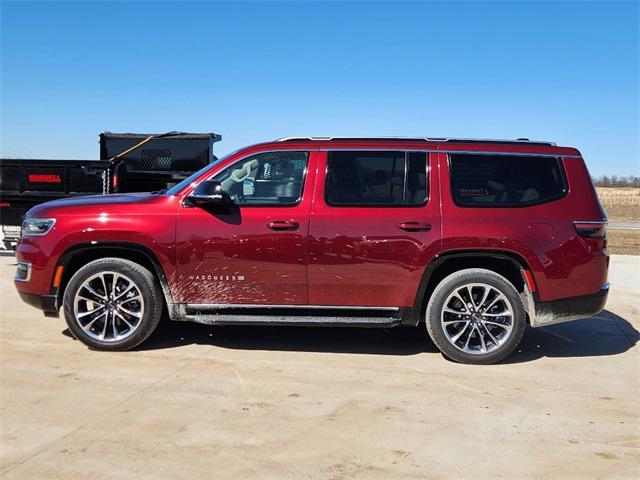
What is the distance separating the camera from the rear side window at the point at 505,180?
5250 mm

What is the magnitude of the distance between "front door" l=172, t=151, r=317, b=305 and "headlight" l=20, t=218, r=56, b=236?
4.04 feet

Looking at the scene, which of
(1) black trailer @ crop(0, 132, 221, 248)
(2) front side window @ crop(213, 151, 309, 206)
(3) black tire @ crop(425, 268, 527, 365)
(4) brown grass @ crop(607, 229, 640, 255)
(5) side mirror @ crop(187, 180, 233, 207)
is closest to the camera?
(5) side mirror @ crop(187, 180, 233, 207)

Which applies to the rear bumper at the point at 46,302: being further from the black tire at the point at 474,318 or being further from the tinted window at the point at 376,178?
the black tire at the point at 474,318

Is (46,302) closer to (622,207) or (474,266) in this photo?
(474,266)

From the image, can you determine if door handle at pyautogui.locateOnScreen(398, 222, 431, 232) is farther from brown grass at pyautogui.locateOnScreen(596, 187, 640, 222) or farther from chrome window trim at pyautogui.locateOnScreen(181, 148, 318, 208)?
brown grass at pyautogui.locateOnScreen(596, 187, 640, 222)

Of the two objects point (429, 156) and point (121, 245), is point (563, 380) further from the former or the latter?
point (121, 245)

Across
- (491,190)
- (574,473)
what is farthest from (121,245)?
(574,473)

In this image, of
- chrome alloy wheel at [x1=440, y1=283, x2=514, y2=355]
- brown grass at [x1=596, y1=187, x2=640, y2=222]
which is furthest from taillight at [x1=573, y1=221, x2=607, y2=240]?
brown grass at [x1=596, y1=187, x2=640, y2=222]

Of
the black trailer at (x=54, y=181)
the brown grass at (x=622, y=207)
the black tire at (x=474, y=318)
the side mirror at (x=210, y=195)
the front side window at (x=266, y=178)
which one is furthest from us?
the brown grass at (x=622, y=207)

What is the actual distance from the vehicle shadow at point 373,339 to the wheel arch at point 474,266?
62 cm

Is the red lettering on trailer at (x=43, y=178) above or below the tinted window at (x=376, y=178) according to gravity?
above

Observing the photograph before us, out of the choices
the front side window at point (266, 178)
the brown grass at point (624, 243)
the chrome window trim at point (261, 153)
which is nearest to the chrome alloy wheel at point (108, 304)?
the chrome window trim at point (261, 153)

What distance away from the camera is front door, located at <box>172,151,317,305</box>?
16.9ft

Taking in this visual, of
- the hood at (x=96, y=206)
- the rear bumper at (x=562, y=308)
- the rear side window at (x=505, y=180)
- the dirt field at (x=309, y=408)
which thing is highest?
the rear side window at (x=505, y=180)
